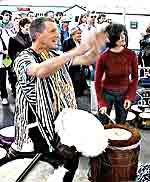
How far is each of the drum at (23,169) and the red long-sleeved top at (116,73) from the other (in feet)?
3.46

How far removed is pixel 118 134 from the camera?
2580 mm

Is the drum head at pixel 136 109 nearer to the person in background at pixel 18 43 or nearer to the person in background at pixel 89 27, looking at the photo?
the person in background at pixel 89 27

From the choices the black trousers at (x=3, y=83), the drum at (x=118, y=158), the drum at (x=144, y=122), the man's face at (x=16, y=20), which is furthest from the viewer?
the man's face at (x=16, y=20)

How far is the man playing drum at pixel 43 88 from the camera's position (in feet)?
7.57

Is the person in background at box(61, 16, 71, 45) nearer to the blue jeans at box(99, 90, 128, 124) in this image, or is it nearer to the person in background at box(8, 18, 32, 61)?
the person in background at box(8, 18, 32, 61)

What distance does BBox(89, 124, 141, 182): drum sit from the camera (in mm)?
2506

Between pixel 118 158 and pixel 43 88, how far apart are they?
70 centimetres

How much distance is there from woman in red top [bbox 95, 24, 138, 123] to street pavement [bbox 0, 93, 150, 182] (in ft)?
1.45

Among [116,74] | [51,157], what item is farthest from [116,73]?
[51,157]

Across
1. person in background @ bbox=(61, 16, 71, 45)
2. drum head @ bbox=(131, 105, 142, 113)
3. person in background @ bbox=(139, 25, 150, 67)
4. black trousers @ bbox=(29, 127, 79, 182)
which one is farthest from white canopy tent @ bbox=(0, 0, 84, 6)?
black trousers @ bbox=(29, 127, 79, 182)

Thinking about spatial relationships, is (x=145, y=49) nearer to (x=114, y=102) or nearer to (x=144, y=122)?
(x=144, y=122)

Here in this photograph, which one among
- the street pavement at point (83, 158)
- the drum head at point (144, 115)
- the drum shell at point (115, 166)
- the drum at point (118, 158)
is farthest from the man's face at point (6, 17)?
the drum shell at point (115, 166)

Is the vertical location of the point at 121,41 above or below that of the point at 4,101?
above

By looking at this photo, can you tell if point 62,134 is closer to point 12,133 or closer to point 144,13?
point 12,133
